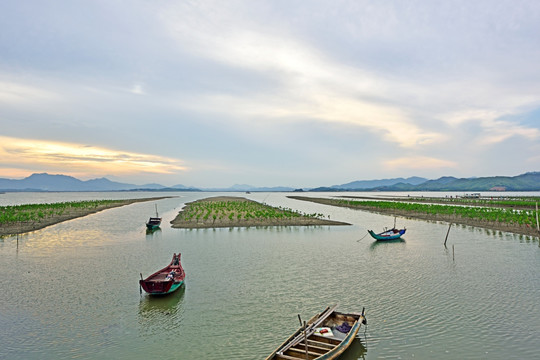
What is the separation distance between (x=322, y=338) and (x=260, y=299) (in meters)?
6.13

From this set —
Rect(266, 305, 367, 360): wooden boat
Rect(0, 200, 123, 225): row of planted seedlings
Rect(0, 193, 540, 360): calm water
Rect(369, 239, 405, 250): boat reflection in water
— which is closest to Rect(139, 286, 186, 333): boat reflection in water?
Rect(0, 193, 540, 360): calm water

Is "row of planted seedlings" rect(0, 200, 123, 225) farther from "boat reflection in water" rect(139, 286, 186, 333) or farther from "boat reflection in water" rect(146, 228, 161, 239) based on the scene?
"boat reflection in water" rect(139, 286, 186, 333)

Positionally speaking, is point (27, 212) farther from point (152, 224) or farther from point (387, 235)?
point (387, 235)

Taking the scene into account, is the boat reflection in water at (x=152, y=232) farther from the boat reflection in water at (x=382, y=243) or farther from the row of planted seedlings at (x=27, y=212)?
the boat reflection in water at (x=382, y=243)

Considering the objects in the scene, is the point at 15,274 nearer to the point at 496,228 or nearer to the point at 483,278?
the point at 483,278

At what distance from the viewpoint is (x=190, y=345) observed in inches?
480

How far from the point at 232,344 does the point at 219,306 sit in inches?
156

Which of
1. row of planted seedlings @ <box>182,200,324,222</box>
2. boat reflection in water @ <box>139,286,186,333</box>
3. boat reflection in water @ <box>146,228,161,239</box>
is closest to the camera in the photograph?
boat reflection in water @ <box>139,286,186,333</box>

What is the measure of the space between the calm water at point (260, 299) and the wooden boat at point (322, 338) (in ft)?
2.71

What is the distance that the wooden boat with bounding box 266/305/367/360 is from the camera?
9867mm

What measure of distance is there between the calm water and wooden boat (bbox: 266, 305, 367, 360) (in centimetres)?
82

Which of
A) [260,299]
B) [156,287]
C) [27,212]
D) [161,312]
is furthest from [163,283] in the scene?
[27,212]

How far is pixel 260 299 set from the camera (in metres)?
16.8

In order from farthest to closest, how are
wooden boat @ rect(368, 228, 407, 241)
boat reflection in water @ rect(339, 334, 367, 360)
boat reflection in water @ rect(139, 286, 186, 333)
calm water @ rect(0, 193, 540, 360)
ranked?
wooden boat @ rect(368, 228, 407, 241) < boat reflection in water @ rect(139, 286, 186, 333) < calm water @ rect(0, 193, 540, 360) < boat reflection in water @ rect(339, 334, 367, 360)
